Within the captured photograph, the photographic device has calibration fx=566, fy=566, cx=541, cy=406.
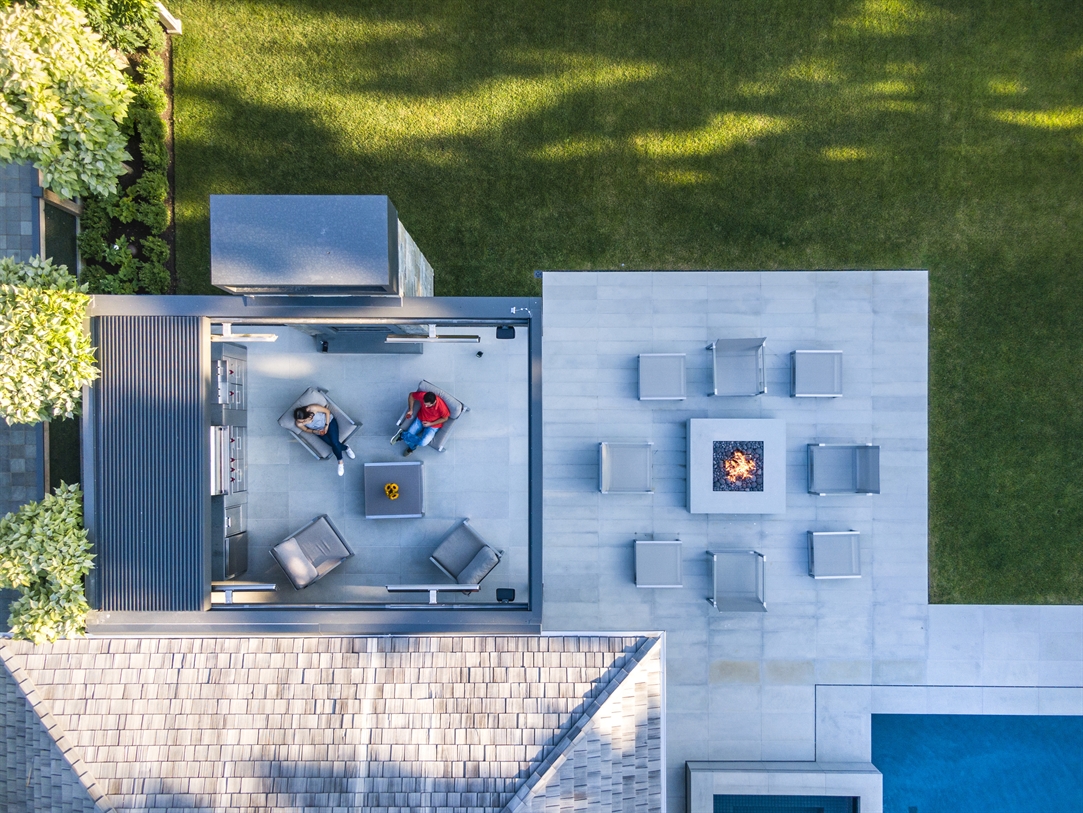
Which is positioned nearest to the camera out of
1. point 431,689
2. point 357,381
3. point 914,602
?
point 431,689

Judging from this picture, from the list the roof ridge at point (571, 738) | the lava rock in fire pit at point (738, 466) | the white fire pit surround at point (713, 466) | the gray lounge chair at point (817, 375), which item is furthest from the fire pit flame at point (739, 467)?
the roof ridge at point (571, 738)

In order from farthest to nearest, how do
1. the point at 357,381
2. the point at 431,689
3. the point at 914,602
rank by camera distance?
the point at 914,602 → the point at 357,381 → the point at 431,689

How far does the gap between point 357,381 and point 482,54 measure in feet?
20.7

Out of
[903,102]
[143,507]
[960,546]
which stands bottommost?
[960,546]

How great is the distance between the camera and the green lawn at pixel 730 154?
33.3 ft

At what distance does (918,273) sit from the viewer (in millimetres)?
10125

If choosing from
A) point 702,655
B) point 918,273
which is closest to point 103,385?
point 702,655

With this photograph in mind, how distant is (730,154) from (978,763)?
11730 mm

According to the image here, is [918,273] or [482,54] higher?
[482,54]

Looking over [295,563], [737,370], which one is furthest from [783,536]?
[295,563]

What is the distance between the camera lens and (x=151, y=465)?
270 inches

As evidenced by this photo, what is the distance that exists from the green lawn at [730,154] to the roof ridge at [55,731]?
623cm

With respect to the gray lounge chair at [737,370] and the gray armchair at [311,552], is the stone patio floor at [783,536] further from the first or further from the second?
the gray armchair at [311,552]

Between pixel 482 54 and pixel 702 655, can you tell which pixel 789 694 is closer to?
pixel 702 655
